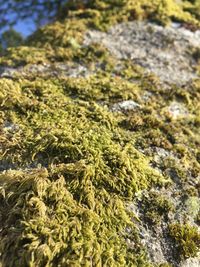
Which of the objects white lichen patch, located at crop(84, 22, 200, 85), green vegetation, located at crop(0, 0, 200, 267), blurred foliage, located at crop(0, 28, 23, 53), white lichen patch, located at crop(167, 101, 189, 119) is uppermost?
green vegetation, located at crop(0, 0, 200, 267)

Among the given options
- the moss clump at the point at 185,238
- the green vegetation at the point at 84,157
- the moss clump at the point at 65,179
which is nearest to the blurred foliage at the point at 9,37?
the green vegetation at the point at 84,157

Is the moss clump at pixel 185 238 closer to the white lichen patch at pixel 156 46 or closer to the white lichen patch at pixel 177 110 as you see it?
the white lichen patch at pixel 177 110

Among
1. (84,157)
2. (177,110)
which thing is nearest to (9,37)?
Answer: (177,110)

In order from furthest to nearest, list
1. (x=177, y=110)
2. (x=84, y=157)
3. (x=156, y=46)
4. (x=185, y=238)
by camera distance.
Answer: (x=156, y=46) < (x=177, y=110) < (x=84, y=157) < (x=185, y=238)

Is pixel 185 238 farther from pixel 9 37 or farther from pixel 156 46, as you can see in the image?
pixel 9 37

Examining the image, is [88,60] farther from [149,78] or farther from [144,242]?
[144,242]

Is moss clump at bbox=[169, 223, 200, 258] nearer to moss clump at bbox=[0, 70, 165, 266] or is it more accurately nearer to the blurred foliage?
moss clump at bbox=[0, 70, 165, 266]

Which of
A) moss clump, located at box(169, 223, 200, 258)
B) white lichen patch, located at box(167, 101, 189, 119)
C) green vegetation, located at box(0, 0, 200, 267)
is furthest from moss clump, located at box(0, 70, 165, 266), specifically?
white lichen patch, located at box(167, 101, 189, 119)

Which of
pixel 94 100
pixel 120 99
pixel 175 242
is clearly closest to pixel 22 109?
pixel 94 100
